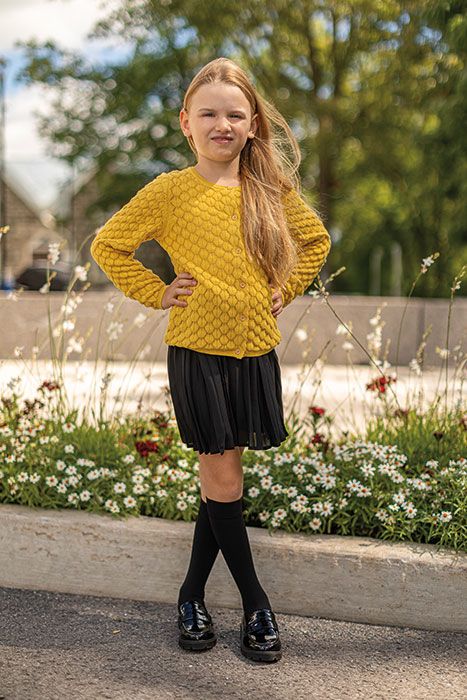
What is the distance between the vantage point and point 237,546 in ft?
9.79

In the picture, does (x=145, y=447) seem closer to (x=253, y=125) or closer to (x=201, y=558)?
(x=201, y=558)

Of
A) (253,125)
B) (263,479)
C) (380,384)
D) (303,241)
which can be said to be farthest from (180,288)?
(380,384)

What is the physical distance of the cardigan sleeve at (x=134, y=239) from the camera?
293 cm

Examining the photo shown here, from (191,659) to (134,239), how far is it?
1324 mm

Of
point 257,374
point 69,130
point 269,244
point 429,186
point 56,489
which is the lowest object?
point 56,489

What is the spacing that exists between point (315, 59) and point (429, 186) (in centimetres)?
449

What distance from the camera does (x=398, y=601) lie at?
10.6 ft

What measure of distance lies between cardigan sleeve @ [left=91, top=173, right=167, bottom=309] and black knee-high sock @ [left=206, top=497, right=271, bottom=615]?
0.68 metres

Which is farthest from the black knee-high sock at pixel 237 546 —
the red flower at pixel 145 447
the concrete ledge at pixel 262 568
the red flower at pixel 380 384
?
the red flower at pixel 380 384

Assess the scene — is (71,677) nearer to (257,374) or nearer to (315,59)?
(257,374)

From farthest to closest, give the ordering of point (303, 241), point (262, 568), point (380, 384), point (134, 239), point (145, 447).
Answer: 1. point (380, 384)
2. point (145, 447)
3. point (262, 568)
4. point (303, 241)
5. point (134, 239)

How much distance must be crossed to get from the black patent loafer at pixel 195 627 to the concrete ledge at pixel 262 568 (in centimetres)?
30

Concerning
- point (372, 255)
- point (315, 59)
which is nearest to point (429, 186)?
point (315, 59)

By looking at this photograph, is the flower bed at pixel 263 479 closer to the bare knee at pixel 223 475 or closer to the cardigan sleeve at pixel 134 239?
the bare knee at pixel 223 475
